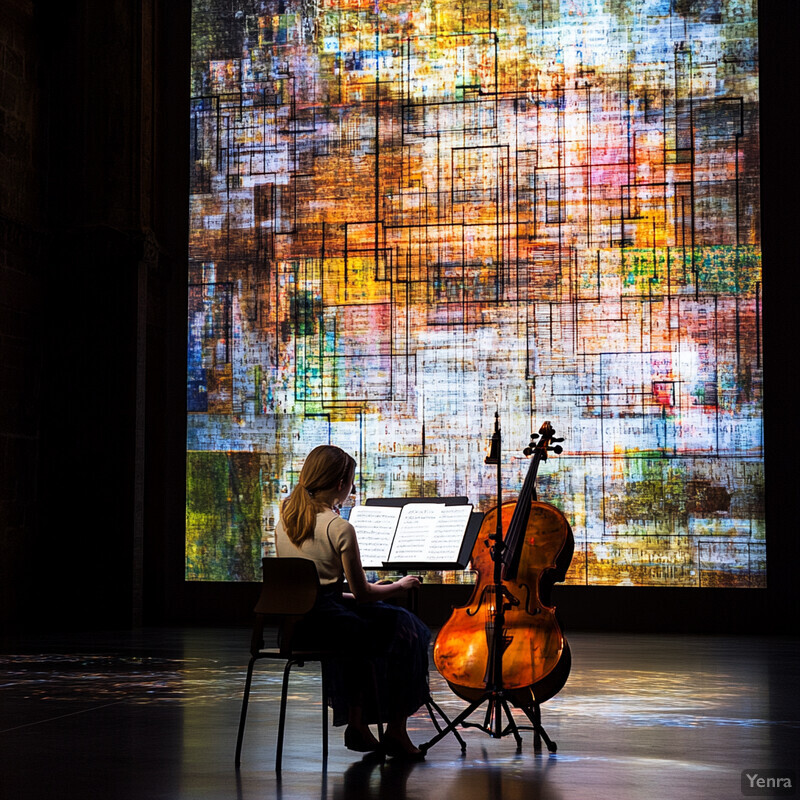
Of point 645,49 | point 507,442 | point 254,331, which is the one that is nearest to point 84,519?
point 254,331

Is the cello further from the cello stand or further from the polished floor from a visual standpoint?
the polished floor

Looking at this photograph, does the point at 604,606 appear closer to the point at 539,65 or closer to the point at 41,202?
the point at 539,65

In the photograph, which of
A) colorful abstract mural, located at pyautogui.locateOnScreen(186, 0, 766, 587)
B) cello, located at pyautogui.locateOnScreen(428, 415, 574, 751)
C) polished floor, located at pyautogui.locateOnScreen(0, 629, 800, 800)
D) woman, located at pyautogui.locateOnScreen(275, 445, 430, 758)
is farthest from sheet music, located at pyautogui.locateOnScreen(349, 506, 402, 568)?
colorful abstract mural, located at pyautogui.locateOnScreen(186, 0, 766, 587)

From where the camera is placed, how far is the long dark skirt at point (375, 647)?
4496 mm

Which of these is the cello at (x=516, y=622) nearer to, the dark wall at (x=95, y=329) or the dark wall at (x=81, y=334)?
the dark wall at (x=95, y=329)

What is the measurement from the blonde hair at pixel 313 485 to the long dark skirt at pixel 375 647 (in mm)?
275

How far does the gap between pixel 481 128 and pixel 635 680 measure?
5.24m

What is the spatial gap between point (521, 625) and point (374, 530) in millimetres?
711

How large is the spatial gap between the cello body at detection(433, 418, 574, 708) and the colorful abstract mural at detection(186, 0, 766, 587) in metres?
4.82

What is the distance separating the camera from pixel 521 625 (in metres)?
4.80

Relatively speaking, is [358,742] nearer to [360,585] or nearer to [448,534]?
[360,585]

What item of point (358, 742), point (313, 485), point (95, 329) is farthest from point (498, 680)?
point (95, 329)

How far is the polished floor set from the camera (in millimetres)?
4016

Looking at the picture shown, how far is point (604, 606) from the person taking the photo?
9664mm
